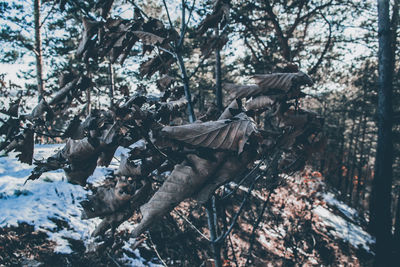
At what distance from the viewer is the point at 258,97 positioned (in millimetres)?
831

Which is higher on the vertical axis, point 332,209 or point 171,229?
point 171,229

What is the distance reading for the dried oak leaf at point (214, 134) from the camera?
66 centimetres

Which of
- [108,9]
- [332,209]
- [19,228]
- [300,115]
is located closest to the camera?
[300,115]

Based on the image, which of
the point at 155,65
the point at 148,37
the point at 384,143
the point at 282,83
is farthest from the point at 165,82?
the point at 384,143

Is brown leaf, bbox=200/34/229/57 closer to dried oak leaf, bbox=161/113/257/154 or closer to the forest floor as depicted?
dried oak leaf, bbox=161/113/257/154

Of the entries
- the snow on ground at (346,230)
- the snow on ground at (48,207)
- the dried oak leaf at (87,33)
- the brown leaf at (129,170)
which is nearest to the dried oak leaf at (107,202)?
the brown leaf at (129,170)

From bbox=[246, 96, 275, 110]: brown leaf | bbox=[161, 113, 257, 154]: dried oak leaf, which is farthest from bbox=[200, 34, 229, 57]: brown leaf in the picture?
bbox=[161, 113, 257, 154]: dried oak leaf

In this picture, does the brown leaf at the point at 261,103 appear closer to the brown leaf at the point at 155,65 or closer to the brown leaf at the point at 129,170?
the brown leaf at the point at 129,170

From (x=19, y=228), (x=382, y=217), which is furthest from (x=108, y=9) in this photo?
(x=382, y=217)

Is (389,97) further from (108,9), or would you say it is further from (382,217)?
(108,9)

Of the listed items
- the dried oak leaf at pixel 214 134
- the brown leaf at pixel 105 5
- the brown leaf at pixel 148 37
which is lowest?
the dried oak leaf at pixel 214 134

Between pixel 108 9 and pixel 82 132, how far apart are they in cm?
71

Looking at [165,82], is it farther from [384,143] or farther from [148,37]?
[384,143]

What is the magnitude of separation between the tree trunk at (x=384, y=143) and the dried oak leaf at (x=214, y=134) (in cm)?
620
